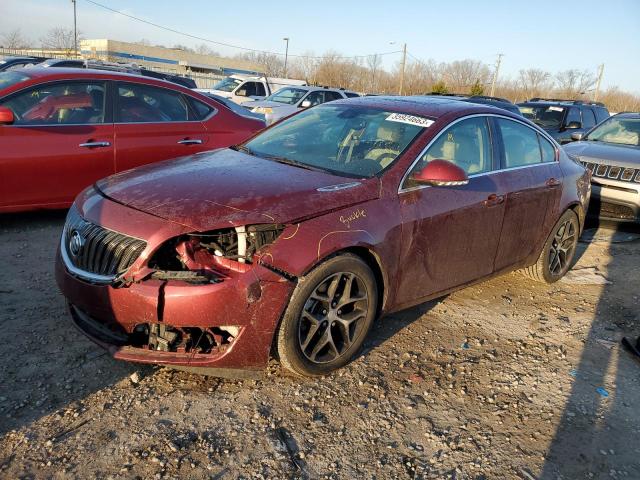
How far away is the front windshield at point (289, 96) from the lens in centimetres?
1577

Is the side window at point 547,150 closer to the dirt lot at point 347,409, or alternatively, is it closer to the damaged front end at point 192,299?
the dirt lot at point 347,409

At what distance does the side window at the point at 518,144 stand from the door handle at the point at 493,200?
0.34 m

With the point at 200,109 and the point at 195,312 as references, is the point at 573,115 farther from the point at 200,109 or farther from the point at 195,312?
the point at 195,312

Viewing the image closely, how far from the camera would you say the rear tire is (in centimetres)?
504

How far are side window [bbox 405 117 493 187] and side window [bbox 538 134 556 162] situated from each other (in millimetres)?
909

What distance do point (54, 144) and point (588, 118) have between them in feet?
39.7

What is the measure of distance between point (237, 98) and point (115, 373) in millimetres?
16019

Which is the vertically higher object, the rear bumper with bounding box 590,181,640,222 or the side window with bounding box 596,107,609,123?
the side window with bounding box 596,107,609,123

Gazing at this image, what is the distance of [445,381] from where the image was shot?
342cm

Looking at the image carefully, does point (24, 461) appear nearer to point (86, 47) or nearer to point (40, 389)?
point (40, 389)

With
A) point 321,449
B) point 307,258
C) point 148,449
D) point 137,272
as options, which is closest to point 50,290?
point 137,272

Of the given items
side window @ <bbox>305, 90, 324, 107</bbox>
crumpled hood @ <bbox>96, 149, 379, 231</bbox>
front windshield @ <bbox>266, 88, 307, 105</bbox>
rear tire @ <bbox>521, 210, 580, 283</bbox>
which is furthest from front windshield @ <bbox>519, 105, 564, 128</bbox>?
crumpled hood @ <bbox>96, 149, 379, 231</bbox>

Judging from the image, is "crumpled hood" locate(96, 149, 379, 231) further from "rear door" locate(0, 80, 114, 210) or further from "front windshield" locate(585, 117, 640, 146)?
"front windshield" locate(585, 117, 640, 146)

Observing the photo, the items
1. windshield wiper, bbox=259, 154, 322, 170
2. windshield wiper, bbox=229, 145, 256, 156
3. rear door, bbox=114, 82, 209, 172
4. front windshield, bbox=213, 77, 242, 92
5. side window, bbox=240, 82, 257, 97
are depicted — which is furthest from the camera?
front windshield, bbox=213, 77, 242, 92
